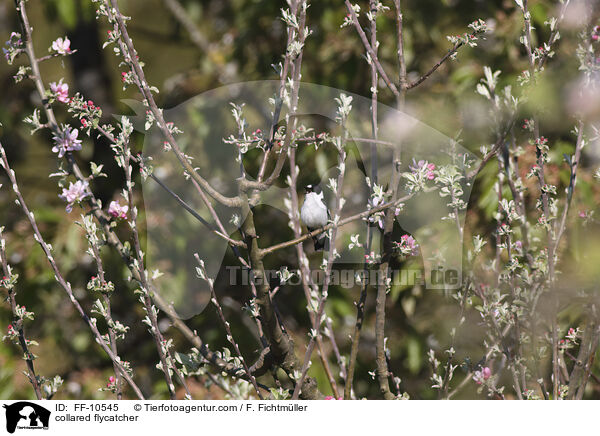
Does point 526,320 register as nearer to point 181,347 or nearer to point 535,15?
point 535,15

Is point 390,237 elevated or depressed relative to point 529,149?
depressed

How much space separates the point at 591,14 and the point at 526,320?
42 cm

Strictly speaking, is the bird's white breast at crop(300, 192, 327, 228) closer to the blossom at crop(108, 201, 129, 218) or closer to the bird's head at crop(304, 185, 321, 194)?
the bird's head at crop(304, 185, 321, 194)

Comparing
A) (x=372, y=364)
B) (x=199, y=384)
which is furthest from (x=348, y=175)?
(x=199, y=384)

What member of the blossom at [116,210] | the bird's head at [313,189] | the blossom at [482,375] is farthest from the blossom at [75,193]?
the blossom at [482,375]

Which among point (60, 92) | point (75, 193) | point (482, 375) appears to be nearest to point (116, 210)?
point (75, 193)

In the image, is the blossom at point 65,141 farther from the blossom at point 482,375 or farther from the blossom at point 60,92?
the blossom at point 482,375

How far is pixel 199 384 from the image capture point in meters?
1.35

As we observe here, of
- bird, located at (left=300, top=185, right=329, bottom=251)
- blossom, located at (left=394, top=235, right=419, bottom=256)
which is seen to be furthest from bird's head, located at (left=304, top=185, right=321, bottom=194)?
blossom, located at (left=394, top=235, right=419, bottom=256)
